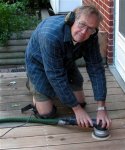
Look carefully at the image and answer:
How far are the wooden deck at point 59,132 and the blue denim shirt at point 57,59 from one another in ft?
0.91

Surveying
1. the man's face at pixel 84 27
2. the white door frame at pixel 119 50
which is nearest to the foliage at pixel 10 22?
the white door frame at pixel 119 50

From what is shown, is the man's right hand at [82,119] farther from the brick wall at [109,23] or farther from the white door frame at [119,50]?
the brick wall at [109,23]

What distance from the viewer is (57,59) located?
3281mm

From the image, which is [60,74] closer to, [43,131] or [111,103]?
[43,131]

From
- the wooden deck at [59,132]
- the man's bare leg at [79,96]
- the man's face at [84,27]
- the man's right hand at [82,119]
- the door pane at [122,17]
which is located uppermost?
the man's face at [84,27]

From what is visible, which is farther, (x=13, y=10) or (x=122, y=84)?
(x=13, y=10)

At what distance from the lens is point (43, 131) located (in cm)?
348

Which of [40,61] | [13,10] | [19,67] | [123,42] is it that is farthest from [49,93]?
[13,10]

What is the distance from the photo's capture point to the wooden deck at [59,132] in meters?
3.25

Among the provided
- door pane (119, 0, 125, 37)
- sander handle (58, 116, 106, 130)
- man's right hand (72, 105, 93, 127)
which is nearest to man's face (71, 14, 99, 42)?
man's right hand (72, 105, 93, 127)

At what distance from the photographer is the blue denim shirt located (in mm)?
3264

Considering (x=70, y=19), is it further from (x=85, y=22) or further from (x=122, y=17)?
(x=122, y=17)

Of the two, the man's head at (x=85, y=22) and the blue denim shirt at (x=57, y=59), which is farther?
the blue denim shirt at (x=57, y=59)

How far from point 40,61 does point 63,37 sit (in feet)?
1.33
